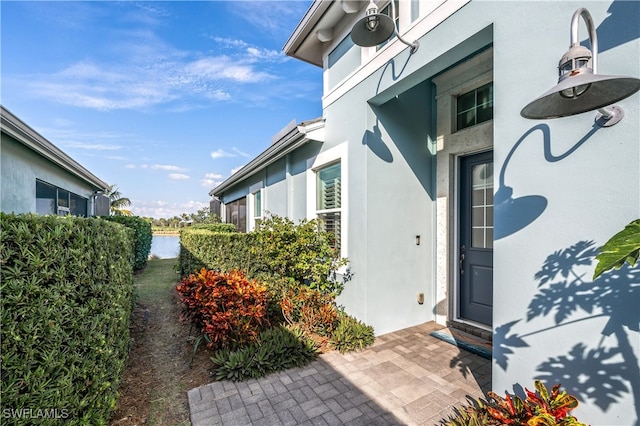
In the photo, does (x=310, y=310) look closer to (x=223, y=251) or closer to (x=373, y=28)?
(x=223, y=251)

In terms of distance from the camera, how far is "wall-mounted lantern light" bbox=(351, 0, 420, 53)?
3.45 metres

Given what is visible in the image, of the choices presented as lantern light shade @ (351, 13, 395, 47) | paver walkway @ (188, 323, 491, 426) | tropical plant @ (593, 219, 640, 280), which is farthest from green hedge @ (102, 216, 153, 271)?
tropical plant @ (593, 219, 640, 280)

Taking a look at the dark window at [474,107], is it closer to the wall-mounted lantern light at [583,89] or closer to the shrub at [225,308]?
the wall-mounted lantern light at [583,89]

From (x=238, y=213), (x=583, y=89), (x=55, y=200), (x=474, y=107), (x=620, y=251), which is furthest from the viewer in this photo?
(x=238, y=213)

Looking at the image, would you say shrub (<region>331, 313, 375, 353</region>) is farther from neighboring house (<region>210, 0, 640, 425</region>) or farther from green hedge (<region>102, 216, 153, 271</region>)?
green hedge (<region>102, 216, 153, 271</region>)

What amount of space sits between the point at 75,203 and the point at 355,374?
44.8 ft

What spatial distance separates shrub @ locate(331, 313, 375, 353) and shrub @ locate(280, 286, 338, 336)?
0.83 feet

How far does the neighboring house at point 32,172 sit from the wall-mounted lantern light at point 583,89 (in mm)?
7569

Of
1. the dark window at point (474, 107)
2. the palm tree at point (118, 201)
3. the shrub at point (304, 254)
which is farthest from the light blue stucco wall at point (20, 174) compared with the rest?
the palm tree at point (118, 201)

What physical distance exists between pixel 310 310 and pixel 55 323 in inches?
142

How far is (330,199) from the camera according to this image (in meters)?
6.39

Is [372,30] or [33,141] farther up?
[372,30]

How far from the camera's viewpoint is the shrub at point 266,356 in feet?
12.5

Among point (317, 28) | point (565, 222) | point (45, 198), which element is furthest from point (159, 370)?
point (45, 198)
